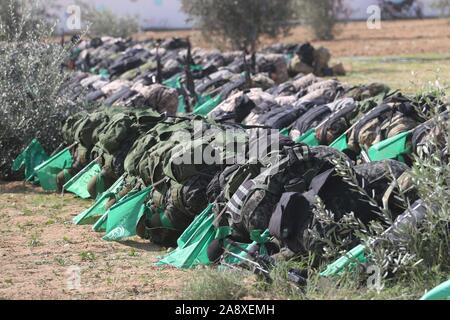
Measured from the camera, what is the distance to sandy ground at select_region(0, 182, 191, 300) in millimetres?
6402

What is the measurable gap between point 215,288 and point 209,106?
30.8ft

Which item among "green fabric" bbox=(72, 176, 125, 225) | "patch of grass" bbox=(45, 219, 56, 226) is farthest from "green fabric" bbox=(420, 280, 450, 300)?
"patch of grass" bbox=(45, 219, 56, 226)

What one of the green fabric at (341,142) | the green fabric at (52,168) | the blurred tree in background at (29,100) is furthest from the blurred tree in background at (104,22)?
the green fabric at (341,142)

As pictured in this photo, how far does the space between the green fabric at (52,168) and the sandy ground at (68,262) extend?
998 millimetres

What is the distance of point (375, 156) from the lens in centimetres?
869

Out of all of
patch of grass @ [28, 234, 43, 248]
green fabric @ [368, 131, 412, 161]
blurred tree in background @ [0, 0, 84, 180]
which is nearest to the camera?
patch of grass @ [28, 234, 43, 248]

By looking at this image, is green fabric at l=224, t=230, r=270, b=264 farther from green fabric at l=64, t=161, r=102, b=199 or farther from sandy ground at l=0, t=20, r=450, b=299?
green fabric at l=64, t=161, r=102, b=199

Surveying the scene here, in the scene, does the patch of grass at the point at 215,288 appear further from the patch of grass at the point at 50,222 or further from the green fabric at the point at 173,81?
the green fabric at the point at 173,81

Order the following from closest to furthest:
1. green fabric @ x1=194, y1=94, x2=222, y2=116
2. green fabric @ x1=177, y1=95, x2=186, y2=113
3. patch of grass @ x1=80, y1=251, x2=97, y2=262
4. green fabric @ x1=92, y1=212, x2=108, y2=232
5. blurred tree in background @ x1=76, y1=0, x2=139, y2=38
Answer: patch of grass @ x1=80, y1=251, x2=97, y2=262, green fabric @ x1=92, y1=212, x2=108, y2=232, green fabric @ x1=194, y1=94, x2=222, y2=116, green fabric @ x1=177, y1=95, x2=186, y2=113, blurred tree in background @ x1=76, y1=0, x2=139, y2=38

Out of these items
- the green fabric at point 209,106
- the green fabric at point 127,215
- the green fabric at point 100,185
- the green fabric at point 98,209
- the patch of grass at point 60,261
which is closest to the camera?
the patch of grass at point 60,261

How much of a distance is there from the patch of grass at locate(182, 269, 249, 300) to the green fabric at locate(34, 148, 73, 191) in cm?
634

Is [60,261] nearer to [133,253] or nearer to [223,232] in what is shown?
[133,253]

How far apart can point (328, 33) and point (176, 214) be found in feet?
121

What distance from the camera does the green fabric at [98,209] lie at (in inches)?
368
